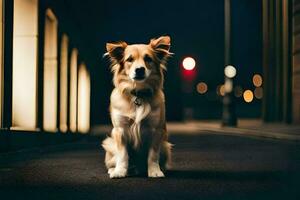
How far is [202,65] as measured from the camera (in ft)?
364

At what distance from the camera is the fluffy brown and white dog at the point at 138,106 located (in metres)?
8.32

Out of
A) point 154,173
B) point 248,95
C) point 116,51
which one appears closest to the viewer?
point 154,173

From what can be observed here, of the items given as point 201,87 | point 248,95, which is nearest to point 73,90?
point 248,95

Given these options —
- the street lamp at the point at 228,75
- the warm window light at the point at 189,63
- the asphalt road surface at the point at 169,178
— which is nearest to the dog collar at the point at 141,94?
the asphalt road surface at the point at 169,178

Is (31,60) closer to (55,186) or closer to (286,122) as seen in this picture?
(55,186)

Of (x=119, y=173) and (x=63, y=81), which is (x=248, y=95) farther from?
(x=119, y=173)

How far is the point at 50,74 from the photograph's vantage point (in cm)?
2114

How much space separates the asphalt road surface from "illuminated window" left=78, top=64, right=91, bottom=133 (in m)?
17.0

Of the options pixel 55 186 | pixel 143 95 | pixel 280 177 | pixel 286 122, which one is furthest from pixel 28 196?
pixel 286 122

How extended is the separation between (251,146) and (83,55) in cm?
1659

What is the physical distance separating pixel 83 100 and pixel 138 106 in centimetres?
2275

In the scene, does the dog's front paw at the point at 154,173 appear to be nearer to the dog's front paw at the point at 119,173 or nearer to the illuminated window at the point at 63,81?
the dog's front paw at the point at 119,173

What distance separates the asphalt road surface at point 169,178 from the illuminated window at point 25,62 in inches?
159

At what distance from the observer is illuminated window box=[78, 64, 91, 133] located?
30000mm
